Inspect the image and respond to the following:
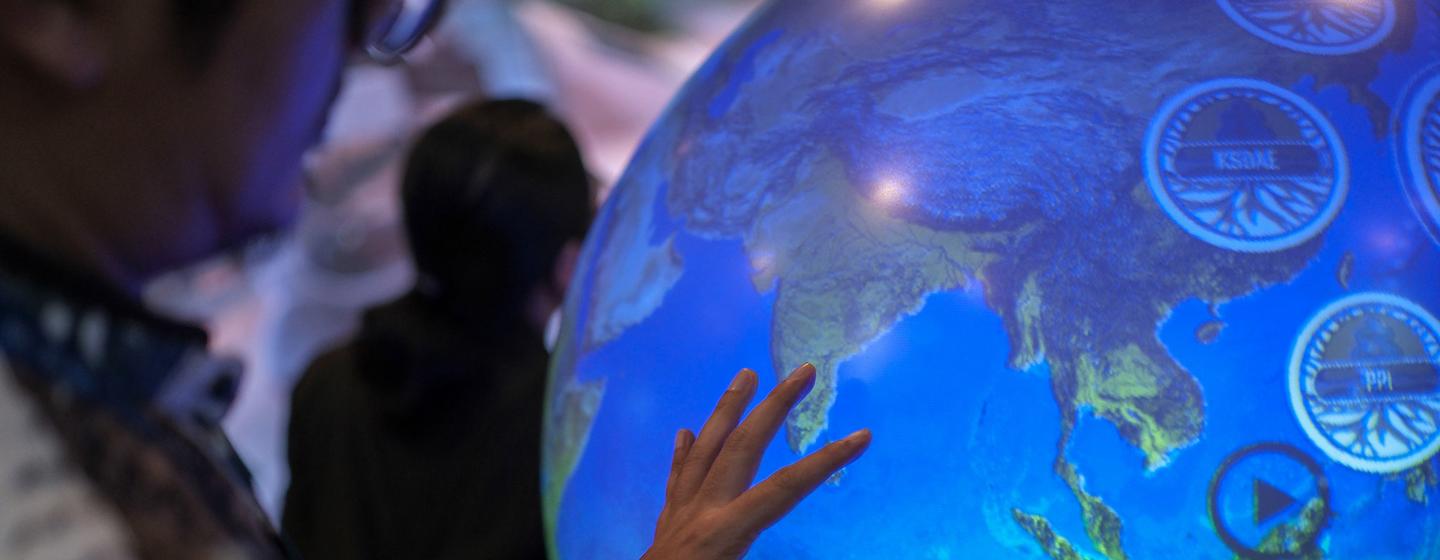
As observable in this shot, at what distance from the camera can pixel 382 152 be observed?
3439 millimetres

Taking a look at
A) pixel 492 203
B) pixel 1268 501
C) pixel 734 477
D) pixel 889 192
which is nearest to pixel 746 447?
pixel 734 477

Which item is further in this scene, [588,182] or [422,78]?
[422,78]

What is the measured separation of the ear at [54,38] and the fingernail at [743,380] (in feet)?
1.38

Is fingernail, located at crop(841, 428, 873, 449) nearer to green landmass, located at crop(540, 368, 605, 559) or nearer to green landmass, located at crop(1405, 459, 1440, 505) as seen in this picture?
green landmass, located at crop(540, 368, 605, 559)

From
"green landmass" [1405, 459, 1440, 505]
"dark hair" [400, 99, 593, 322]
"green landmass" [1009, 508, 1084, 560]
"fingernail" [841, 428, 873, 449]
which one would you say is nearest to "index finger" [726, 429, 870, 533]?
"fingernail" [841, 428, 873, 449]

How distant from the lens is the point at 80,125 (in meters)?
0.64

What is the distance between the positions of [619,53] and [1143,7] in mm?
2874

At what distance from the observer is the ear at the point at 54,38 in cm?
58

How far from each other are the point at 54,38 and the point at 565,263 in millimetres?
928

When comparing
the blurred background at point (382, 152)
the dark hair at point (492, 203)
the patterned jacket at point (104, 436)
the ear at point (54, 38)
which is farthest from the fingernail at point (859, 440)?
the blurred background at point (382, 152)

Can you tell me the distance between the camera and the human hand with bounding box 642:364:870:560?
2.59ft

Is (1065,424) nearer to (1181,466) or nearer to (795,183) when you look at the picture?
(1181,466)

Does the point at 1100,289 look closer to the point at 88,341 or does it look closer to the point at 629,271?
the point at 629,271

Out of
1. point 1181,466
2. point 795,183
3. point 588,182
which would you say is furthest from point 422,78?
point 1181,466
